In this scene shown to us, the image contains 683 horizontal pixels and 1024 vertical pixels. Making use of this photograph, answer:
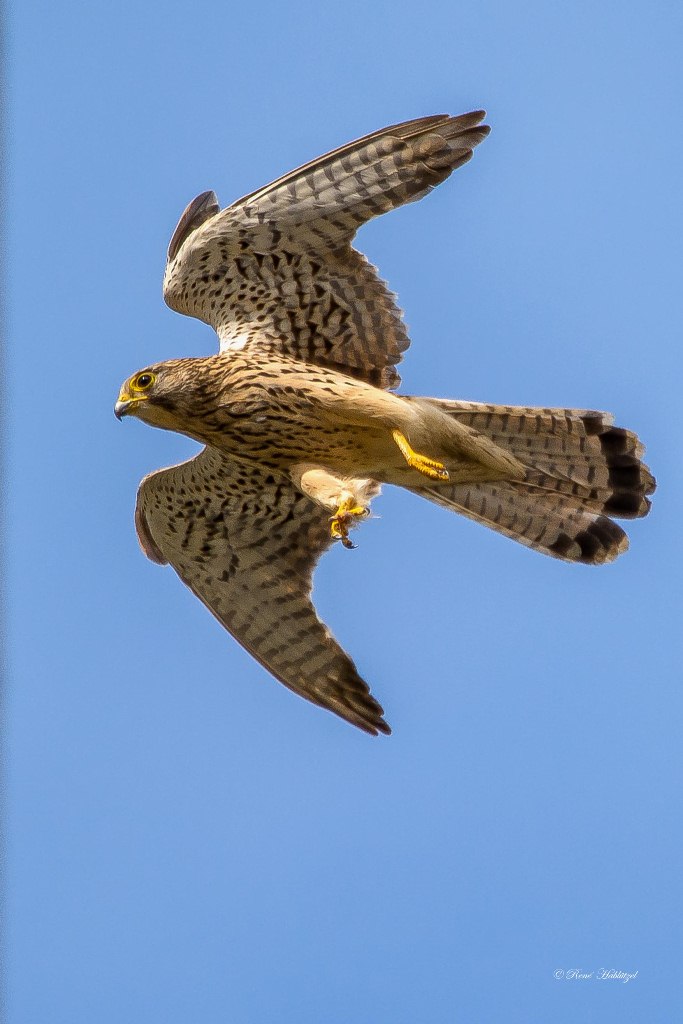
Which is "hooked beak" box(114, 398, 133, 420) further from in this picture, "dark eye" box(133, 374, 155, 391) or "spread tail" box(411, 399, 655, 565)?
"spread tail" box(411, 399, 655, 565)

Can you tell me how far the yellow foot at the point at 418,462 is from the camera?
7.94 m

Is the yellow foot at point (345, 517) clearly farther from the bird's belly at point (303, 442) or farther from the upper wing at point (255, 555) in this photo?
the upper wing at point (255, 555)

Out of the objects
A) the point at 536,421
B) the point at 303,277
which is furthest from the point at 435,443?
the point at 303,277

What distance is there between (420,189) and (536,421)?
5.21ft

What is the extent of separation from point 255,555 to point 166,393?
1488 millimetres

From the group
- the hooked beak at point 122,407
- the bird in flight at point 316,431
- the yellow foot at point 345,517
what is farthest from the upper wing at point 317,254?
the yellow foot at point 345,517

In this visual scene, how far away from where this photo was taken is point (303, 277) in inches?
330

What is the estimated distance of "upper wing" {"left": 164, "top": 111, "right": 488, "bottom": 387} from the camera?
304 inches

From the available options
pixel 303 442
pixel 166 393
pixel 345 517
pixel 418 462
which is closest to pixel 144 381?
pixel 166 393

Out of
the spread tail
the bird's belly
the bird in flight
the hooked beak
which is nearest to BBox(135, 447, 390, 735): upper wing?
the bird in flight

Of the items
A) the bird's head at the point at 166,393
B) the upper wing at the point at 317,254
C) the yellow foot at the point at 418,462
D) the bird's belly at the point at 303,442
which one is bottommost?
the yellow foot at the point at 418,462

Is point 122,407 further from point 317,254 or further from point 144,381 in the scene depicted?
point 317,254

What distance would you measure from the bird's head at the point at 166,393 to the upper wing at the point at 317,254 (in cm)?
52

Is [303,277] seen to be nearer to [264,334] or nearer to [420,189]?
[264,334]
